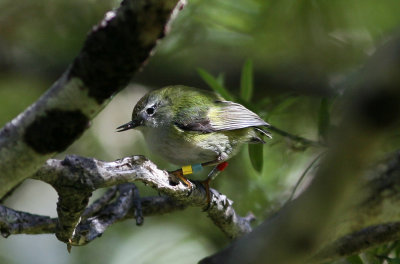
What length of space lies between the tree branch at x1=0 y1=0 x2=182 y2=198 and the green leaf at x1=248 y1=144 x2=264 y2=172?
141 cm

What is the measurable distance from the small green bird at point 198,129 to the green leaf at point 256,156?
5cm

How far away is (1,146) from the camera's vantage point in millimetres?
962

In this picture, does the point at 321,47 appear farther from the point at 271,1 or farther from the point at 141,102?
the point at 141,102

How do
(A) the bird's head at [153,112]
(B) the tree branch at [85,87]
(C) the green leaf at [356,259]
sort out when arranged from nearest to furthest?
(B) the tree branch at [85,87], (C) the green leaf at [356,259], (A) the bird's head at [153,112]

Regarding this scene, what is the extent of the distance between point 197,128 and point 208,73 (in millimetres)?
454

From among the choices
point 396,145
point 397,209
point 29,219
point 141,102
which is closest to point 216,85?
point 141,102

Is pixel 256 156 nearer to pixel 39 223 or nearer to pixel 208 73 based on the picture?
pixel 208 73

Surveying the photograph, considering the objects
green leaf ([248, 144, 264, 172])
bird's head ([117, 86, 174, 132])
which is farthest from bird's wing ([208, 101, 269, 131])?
bird's head ([117, 86, 174, 132])

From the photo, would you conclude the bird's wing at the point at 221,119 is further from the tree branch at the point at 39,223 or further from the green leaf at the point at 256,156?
the tree branch at the point at 39,223

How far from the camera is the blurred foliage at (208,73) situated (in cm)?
297

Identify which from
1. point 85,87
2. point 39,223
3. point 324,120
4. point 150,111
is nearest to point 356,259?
point 324,120

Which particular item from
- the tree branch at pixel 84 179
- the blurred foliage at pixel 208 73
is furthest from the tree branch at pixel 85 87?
the blurred foliage at pixel 208 73

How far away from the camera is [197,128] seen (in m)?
2.63

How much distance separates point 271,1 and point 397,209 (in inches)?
68.1
